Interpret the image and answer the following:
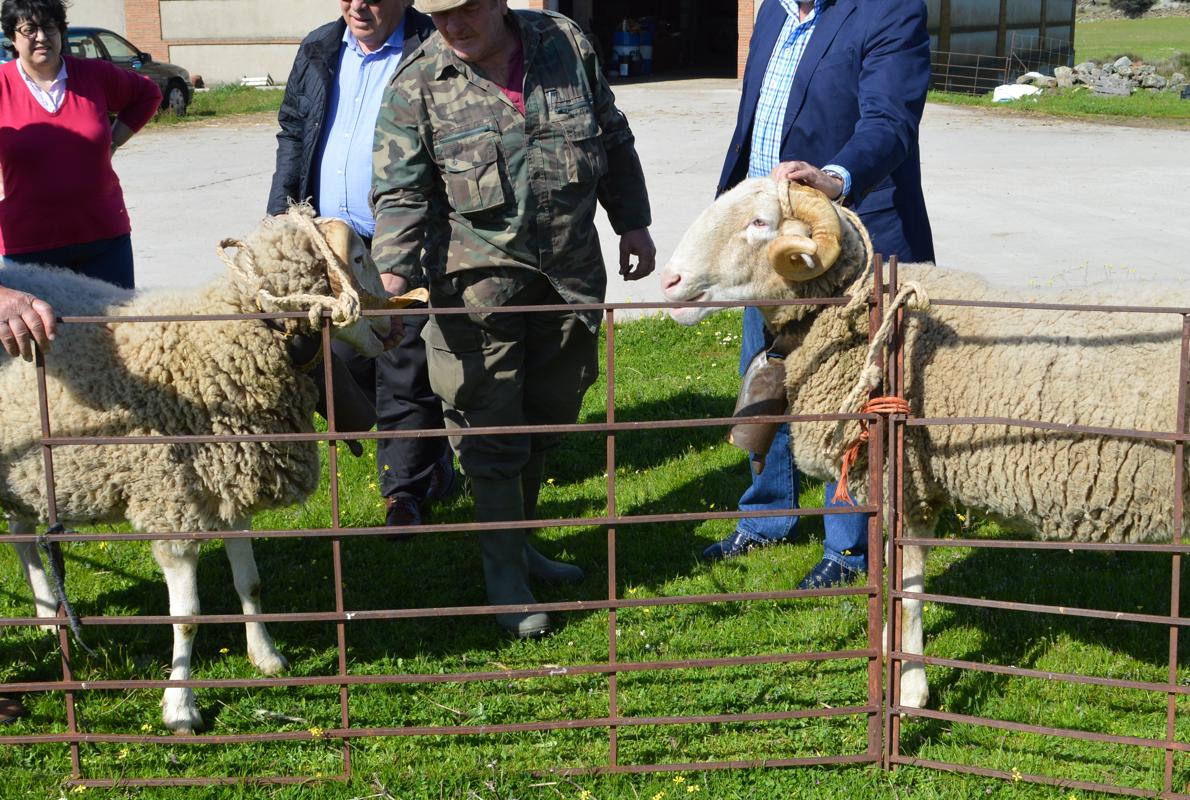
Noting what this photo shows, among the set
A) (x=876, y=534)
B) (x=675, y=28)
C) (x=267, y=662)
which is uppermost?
(x=675, y=28)

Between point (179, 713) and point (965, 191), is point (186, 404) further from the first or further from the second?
point (965, 191)

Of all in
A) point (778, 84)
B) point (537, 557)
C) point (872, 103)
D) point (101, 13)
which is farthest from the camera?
point (101, 13)

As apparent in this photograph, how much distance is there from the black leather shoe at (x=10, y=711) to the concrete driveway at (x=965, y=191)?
9.34 feet

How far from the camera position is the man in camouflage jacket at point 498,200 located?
388 cm

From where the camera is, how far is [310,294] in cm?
355

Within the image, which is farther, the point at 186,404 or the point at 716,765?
the point at 186,404

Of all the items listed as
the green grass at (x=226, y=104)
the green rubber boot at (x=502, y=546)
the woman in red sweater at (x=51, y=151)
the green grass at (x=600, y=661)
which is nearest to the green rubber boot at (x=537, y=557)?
the green grass at (x=600, y=661)

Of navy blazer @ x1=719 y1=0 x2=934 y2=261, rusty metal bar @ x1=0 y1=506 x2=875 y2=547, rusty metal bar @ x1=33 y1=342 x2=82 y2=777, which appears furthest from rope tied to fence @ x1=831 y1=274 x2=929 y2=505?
rusty metal bar @ x1=33 y1=342 x2=82 y2=777

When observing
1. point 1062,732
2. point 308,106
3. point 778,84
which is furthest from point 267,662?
point 778,84

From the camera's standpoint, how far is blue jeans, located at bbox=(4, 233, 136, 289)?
16.9 ft

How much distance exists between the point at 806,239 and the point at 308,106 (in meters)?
2.65

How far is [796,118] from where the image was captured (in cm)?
416

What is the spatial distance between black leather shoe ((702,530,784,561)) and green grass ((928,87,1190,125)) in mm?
17719

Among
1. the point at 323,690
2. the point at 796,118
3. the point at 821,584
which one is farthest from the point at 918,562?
the point at 323,690
